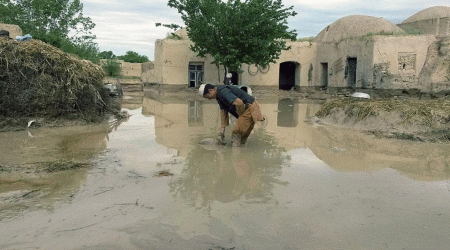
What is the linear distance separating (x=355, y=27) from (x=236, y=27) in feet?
25.0

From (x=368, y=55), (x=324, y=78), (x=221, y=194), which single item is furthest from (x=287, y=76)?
(x=221, y=194)

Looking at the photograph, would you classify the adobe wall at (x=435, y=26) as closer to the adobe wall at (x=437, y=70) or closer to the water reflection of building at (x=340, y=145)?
the adobe wall at (x=437, y=70)

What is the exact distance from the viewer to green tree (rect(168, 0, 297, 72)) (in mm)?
17203

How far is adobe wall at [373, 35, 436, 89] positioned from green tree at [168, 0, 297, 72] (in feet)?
15.4

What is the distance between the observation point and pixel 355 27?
813 inches

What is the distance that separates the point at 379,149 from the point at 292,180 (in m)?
2.57

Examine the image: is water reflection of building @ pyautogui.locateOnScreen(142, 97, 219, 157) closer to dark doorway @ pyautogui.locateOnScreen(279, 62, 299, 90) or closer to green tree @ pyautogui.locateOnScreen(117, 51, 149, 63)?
dark doorway @ pyautogui.locateOnScreen(279, 62, 299, 90)

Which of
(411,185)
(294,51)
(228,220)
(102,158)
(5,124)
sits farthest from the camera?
(294,51)

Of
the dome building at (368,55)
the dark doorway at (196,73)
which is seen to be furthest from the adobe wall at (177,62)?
the dome building at (368,55)

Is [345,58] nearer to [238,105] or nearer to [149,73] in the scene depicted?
[149,73]

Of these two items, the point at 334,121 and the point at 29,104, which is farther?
the point at 334,121

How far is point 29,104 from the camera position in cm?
734

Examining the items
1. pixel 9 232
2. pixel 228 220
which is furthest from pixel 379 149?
pixel 9 232

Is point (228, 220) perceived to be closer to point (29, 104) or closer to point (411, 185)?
point (411, 185)
